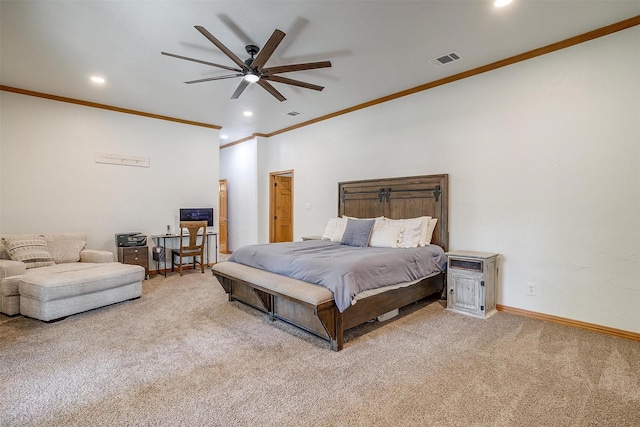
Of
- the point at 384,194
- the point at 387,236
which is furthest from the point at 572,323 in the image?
the point at 384,194

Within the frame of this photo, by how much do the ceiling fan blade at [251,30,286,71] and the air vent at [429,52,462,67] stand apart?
2019 mm

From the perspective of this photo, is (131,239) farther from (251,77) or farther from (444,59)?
(444,59)

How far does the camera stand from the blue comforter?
2.86 m

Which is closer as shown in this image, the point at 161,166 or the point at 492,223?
the point at 492,223

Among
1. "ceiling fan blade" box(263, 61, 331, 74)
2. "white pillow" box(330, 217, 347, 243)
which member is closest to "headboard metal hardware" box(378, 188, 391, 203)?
"white pillow" box(330, 217, 347, 243)

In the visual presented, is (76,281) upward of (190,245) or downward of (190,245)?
downward

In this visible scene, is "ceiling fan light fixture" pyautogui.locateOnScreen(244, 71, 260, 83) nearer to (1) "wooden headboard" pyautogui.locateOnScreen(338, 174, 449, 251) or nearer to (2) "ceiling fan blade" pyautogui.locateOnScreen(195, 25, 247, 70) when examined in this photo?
(2) "ceiling fan blade" pyautogui.locateOnScreen(195, 25, 247, 70)

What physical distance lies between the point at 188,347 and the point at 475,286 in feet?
10.2

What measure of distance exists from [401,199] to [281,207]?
352 cm

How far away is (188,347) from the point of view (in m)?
2.83

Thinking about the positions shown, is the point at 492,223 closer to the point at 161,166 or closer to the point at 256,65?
the point at 256,65

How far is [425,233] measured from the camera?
169 inches

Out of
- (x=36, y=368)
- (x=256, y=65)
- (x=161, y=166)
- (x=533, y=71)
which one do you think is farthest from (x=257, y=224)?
(x=533, y=71)

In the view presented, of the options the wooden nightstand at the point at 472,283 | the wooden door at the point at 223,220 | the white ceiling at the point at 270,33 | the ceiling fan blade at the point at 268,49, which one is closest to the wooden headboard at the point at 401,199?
the wooden nightstand at the point at 472,283
